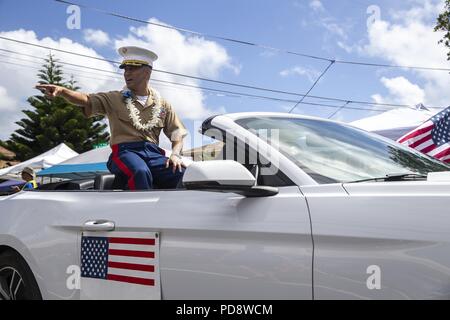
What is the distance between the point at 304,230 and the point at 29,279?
1.62 metres

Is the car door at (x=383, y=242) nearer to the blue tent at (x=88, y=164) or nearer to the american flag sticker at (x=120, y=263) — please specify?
the american flag sticker at (x=120, y=263)

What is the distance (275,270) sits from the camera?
1528 mm

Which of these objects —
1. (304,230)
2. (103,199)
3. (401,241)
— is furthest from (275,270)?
(103,199)

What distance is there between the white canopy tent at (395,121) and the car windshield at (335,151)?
7.30 metres

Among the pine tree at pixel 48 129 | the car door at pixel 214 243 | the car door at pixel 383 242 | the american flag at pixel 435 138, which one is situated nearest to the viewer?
the car door at pixel 383 242

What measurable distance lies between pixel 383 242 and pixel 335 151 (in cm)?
A: 67

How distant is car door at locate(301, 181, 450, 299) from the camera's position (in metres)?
1.30

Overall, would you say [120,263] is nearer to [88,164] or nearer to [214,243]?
[214,243]

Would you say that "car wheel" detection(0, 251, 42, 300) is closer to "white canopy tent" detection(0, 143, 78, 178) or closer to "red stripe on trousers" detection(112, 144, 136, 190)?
"red stripe on trousers" detection(112, 144, 136, 190)

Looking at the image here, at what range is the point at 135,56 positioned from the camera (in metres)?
3.12

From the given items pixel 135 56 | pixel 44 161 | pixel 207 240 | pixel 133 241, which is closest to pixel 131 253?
pixel 133 241

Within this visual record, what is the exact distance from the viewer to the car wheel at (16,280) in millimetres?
2293

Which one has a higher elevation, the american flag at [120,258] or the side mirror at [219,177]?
the side mirror at [219,177]

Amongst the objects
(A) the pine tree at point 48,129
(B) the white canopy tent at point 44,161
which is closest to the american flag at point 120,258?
(B) the white canopy tent at point 44,161
